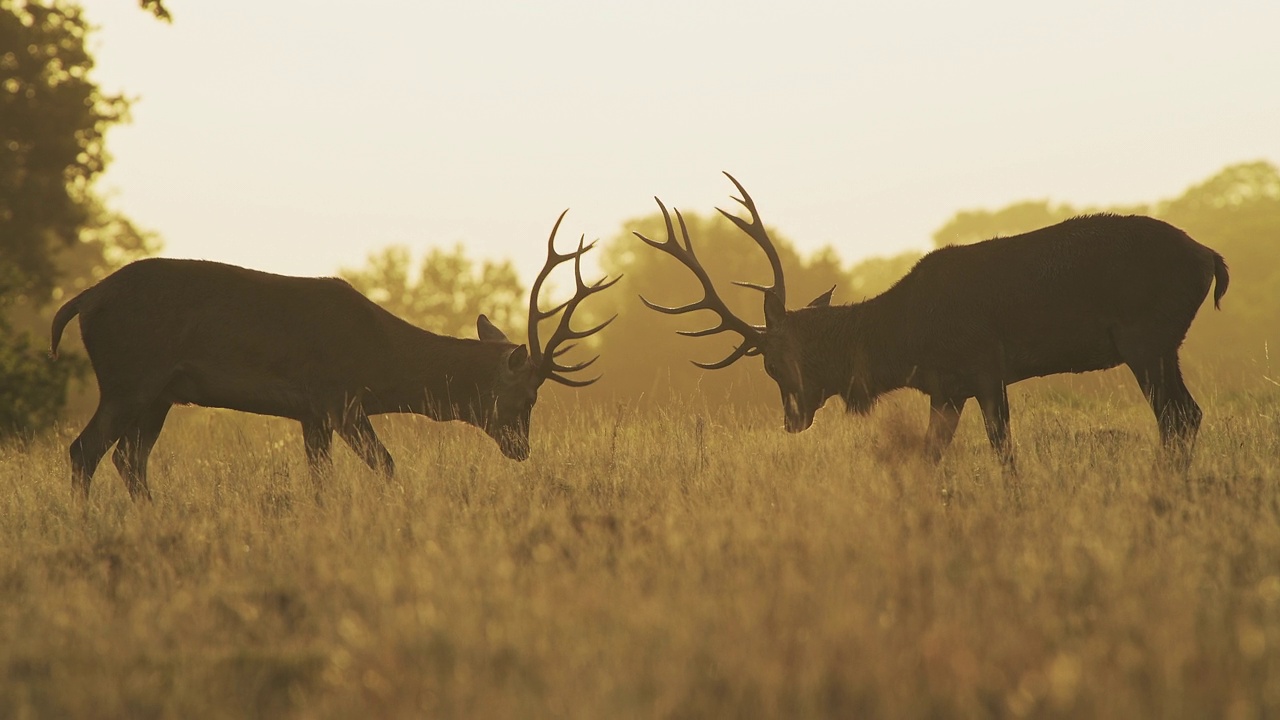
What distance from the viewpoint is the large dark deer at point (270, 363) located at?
9320 mm

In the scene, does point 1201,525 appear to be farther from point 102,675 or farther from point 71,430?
point 71,430

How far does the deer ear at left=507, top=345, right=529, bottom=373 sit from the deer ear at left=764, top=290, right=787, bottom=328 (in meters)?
2.02

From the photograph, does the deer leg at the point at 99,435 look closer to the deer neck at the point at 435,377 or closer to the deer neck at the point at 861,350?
the deer neck at the point at 435,377

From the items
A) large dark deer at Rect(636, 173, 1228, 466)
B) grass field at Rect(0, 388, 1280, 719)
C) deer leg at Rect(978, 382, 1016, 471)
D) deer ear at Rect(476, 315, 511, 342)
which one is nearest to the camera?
grass field at Rect(0, 388, 1280, 719)

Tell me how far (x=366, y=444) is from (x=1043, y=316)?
499 cm

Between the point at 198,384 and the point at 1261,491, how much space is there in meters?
7.18

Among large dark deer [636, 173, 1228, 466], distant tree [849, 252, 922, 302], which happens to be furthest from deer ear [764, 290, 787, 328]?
distant tree [849, 252, 922, 302]

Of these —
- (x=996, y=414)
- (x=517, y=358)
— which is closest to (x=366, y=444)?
(x=517, y=358)

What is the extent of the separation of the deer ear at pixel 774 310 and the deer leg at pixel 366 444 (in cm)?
326

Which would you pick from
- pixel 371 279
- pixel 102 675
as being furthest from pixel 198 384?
pixel 371 279

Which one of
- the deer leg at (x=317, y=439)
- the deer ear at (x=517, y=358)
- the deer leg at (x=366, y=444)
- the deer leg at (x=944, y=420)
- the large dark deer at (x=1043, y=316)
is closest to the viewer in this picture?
the large dark deer at (x=1043, y=316)

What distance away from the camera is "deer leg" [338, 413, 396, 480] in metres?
9.41

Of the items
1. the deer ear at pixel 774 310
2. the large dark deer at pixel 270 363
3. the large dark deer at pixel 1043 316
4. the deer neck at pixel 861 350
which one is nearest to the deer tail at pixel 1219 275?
the large dark deer at pixel 1043 316

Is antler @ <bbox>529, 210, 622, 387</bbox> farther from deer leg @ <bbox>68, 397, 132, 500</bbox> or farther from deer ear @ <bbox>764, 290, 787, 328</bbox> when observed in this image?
deer leg @ <bbox>68, 397, 132, 500</bbox>
